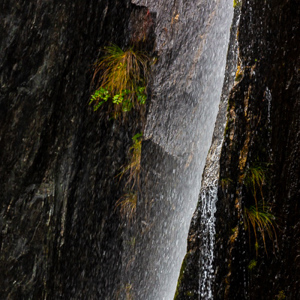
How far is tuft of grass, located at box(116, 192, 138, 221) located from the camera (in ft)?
12.5

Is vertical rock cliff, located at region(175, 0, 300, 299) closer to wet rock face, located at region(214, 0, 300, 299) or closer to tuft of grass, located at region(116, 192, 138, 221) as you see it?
wet rock face, located at region(214, 0, 300, 299)

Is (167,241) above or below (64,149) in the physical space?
below

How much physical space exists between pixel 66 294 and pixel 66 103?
1.68 meters

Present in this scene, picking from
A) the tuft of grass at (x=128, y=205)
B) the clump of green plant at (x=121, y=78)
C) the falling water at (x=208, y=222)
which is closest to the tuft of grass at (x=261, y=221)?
the falling water at (x=208, y=222)

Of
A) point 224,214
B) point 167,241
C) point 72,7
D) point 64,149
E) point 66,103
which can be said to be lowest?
point 167,241

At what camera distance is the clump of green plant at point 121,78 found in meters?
3.51

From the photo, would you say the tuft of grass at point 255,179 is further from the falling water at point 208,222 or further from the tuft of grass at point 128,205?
the tuft of grass at point 128,205

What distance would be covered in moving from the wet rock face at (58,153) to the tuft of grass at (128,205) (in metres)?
0.09

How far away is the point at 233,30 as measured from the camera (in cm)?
342

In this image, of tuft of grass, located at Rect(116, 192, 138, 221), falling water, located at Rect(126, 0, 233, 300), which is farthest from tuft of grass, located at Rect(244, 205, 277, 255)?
tuft of grass, located at Rect(116, 192, 138, 221)

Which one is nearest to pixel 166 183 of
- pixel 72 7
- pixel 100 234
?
pixel 100 234

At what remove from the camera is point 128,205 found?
384cm

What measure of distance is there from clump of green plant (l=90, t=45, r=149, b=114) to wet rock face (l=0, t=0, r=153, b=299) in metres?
0.10

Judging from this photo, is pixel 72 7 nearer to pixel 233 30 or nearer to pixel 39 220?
pixel 233 30
